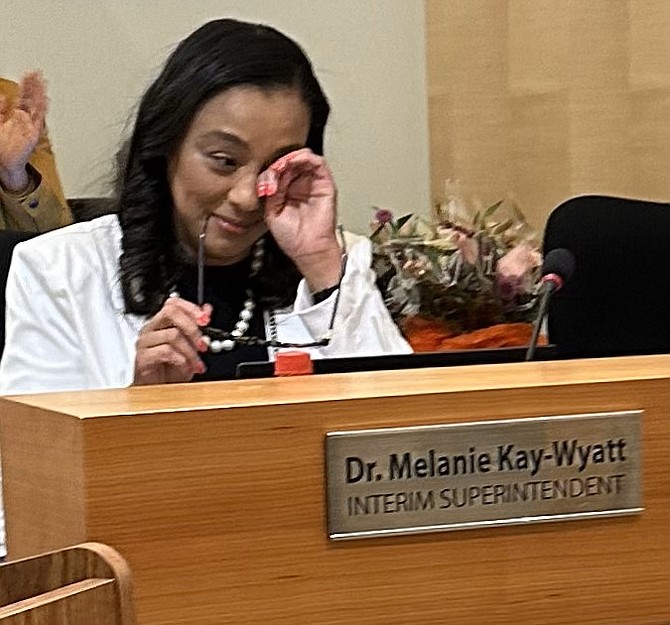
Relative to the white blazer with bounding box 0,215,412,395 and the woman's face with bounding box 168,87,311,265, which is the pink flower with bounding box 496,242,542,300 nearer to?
the white blazer with bounding box 0,215,412,395

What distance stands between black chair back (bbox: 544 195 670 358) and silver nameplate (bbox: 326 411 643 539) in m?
0.90

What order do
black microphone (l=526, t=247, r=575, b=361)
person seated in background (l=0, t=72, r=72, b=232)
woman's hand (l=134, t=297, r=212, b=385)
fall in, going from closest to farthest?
black microphone (l=526, t=247, r=575, b=361) < woman's hand (l=134, t=297, r=212, b=385) < person seated in background (l=0, t=72, r=72, b=232)

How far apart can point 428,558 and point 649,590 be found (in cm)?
15

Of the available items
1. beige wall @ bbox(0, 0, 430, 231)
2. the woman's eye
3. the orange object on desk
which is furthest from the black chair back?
beige wall @ bbox(0, 0, 430, 231)

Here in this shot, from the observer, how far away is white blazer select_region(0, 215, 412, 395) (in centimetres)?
147

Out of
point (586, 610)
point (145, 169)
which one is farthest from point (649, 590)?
point (145, 169)

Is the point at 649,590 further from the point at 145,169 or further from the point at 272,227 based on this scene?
the point at 145,169

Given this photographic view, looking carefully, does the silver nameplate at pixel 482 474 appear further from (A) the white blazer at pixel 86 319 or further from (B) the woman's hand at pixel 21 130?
(B) the woman's hand at pixel 21 130

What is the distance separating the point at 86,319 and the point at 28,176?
0.68 metres

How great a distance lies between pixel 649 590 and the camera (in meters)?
0.77

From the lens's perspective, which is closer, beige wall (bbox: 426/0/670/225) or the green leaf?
the green leaf

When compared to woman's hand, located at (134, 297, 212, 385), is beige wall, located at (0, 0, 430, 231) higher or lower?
higher

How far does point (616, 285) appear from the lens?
5.48ft

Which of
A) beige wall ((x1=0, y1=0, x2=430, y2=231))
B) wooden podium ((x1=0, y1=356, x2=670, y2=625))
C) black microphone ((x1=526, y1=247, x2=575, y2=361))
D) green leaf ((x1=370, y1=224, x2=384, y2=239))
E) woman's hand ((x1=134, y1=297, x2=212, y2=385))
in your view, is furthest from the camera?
beige wall ((x1=0, y1=0, x2=430, y2=231))
